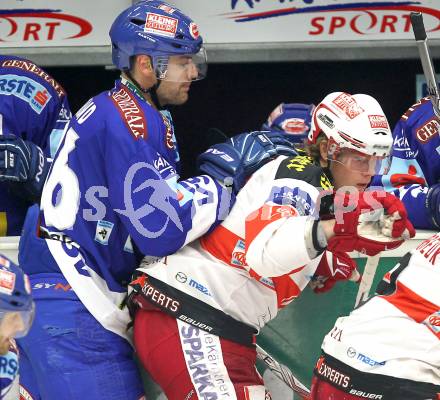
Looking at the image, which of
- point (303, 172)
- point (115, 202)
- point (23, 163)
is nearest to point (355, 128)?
point (303, 172)

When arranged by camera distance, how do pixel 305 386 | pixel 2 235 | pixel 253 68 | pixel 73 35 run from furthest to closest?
1. pixel 253 68
2. pixel 73 35
3. pixel 2 235
4. pixel 305 386

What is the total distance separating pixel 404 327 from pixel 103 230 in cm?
106

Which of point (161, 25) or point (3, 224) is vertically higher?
point (161, 25)

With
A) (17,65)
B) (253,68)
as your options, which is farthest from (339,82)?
(17,65)

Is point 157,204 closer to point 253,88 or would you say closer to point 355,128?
point 355,128

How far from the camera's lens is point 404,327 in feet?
14.0

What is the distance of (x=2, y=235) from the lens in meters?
5.45

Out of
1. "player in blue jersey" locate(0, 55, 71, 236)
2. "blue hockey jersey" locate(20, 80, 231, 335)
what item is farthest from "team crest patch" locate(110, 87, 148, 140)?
"player in blue jersey" locate(0, 55, 71, 236)

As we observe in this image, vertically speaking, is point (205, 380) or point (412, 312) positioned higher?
point (412, 312)

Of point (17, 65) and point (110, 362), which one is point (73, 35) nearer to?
point (17, 65)

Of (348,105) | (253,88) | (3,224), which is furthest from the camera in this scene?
(253,88)

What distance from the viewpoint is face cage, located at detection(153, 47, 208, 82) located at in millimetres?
4781

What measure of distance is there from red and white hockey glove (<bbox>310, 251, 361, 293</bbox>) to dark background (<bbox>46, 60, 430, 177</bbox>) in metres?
2.61

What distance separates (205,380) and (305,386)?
652mm
